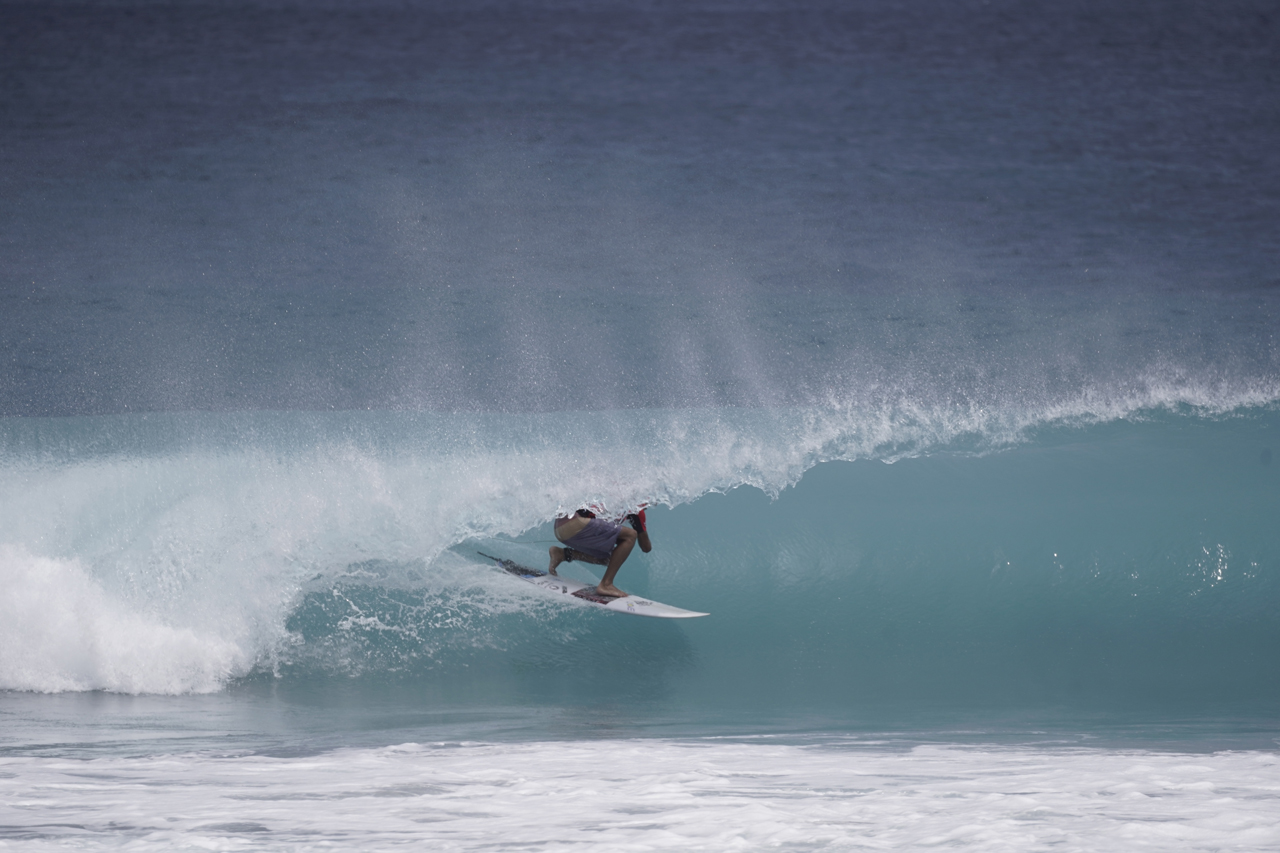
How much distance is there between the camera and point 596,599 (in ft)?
20.3

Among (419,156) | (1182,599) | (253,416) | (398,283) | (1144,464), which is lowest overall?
(1182,599)

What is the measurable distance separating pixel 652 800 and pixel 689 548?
4104 mm

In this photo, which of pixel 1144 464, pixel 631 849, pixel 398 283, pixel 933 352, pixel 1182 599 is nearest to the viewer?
pixel 631 849

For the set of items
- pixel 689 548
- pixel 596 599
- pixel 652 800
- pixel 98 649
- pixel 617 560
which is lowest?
pixel 652 800

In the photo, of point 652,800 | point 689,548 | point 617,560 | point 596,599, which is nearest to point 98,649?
point 596,599

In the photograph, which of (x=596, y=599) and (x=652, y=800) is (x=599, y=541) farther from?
(x=652, y=800)

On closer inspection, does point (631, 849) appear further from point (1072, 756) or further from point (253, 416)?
point (253, 416)

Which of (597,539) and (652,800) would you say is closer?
(652,800)

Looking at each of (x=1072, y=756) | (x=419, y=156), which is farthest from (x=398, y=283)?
(x=1072, y=756)

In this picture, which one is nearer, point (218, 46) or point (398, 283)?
point (398, 283)

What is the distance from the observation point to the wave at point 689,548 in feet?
19.4

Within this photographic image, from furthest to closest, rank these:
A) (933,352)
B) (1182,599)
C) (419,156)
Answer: (419,156) → (933,352) → (1182,599)

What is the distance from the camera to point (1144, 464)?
7.59 m

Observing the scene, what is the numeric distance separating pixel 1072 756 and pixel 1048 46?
16.8 metres
